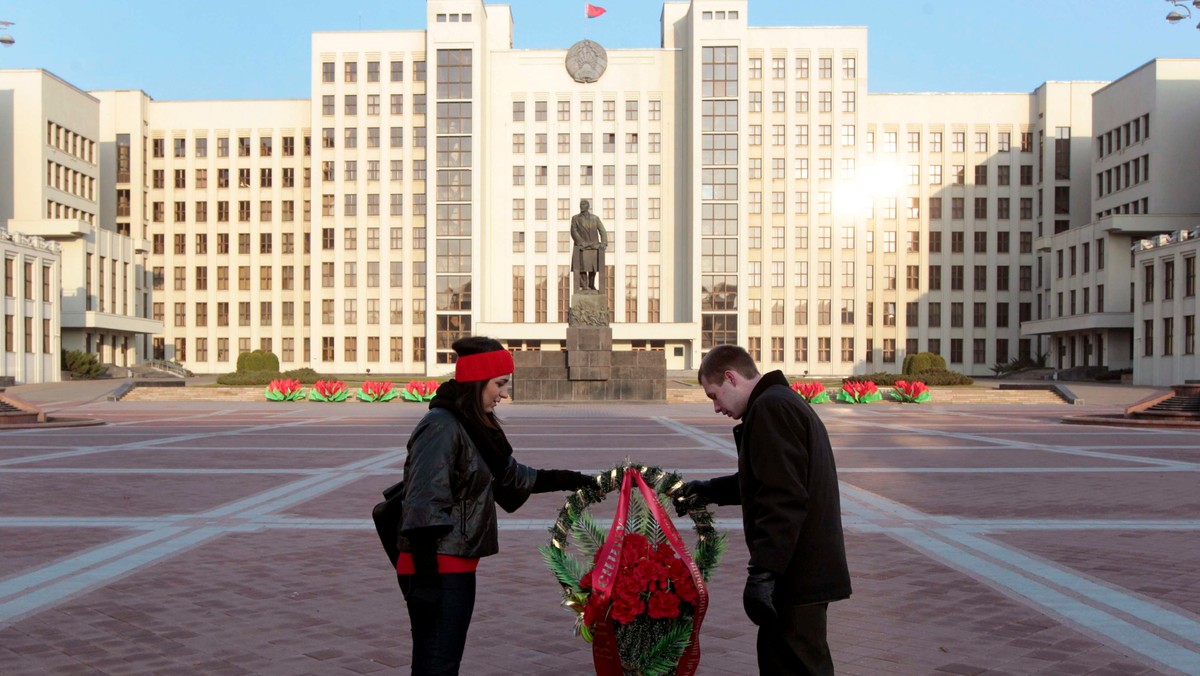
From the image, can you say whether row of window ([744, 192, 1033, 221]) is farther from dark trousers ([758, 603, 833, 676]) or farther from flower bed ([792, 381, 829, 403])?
dark trousers ([758, 603, 833, 676])

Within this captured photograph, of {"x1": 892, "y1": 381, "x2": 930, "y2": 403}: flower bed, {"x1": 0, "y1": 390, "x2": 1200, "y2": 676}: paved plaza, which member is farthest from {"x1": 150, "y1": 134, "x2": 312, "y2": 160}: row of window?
{"x1": 0, "y1": 390, "x2": 1200, "y2": 676}: paved plaza

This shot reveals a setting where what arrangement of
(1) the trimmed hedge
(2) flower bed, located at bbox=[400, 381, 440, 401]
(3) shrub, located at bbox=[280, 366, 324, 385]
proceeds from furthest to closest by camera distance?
(3) shrub, located at bbox=[280, 366, 324, 385] < (1) the trimmed hedge < (2) flower bed, located at bbox=[400, 381, 440, 401]

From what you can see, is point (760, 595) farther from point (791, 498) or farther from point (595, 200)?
point (595, 200)

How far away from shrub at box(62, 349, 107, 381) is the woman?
60.4 m

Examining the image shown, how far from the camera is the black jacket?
334 centimetres

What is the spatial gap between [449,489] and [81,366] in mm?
60829

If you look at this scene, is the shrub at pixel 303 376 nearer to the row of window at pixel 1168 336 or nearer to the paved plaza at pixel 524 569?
the paved plaza at pixel 524 569

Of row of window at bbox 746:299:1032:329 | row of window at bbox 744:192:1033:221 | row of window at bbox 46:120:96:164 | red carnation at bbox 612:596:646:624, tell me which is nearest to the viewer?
red carnation at bbox 612:596:646:624

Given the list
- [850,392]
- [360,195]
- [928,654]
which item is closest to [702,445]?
[928,654]

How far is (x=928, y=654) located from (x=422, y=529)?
3.07 m

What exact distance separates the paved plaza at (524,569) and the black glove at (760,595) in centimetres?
174

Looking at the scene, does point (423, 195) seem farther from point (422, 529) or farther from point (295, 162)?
point (422, 529)

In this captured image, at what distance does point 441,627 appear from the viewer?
3.62 metres

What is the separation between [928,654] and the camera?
16.7ft
